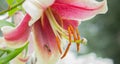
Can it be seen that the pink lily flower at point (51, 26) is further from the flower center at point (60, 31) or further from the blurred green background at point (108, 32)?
the blurred green background at point (108, 32)

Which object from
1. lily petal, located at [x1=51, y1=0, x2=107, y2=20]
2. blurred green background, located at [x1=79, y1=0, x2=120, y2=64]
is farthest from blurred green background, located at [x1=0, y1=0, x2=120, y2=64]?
lily petal, located at [x1=51, y1=0, x2=107, y2=20]

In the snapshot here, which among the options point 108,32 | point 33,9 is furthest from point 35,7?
point 108,32

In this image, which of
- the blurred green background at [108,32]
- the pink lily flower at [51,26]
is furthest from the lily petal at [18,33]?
the blurred green background at [108,32]

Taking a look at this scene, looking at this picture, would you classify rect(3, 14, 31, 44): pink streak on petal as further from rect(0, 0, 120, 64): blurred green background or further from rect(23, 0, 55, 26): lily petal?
rect(0, 0, 120, 64): blurred green background

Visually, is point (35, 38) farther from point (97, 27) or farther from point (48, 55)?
point (97, 27)

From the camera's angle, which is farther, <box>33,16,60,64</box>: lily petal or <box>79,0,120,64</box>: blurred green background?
<box>79,0,120,64</box>: blurred green background

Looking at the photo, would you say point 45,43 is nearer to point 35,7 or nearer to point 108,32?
point 35,7

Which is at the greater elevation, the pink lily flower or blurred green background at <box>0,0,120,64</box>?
the pink lily flower

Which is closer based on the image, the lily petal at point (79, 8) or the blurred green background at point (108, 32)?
the lily petal at point (79, 8)
